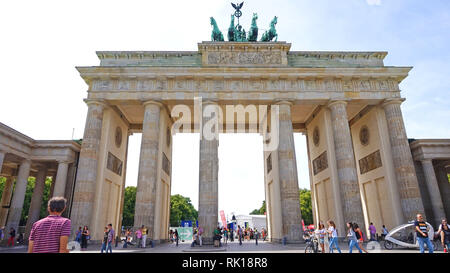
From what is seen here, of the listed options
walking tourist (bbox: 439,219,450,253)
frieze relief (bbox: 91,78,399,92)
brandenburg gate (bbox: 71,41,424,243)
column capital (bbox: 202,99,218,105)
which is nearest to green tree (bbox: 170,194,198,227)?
brandenburg gate (bbox: 71,41,424,243)

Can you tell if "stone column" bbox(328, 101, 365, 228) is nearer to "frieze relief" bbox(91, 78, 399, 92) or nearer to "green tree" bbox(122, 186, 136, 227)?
"frieze relief" bbox(91, 78, 399, 92)

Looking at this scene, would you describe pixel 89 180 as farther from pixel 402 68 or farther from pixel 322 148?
pixel 402 68

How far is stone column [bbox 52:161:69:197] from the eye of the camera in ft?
74.7

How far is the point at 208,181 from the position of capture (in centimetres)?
2167

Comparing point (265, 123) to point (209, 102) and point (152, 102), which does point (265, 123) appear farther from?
point (152, 102)

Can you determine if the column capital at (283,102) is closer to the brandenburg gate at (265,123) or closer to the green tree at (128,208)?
the brandenburg gate at (265,123)

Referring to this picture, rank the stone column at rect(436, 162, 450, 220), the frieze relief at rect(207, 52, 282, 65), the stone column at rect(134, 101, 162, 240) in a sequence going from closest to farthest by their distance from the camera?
the stone column at rect(134, 101, 162, 240) < the stone column at rect(436, 162, 450, 220) < the frieze relief at rect(207, 52, 282, 65)

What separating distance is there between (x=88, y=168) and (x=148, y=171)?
4.86 m

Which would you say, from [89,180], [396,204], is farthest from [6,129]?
[396,204]

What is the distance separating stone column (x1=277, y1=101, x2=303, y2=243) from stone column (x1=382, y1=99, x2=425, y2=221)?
337 inches

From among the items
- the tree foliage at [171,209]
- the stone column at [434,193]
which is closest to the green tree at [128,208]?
the tree foliage at [171,209]

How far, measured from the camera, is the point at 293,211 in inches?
824

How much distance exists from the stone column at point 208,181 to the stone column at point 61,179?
12.1m
